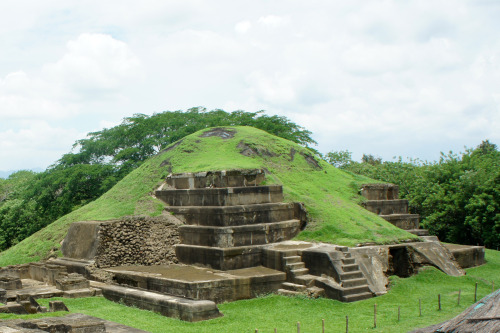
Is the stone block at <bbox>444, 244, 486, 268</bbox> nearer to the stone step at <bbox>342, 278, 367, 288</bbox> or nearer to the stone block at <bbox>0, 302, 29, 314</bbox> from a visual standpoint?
the stone step at <bbox>342, 278, 367, 288</bbox>

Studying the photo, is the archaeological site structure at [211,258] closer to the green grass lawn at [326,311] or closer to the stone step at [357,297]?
the stone step at [357,297]

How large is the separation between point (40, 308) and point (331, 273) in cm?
614

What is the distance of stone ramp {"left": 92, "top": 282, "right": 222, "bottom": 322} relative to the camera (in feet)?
31.2

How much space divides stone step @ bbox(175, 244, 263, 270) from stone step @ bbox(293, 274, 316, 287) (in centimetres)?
154

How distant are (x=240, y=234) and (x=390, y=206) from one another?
6.10 m

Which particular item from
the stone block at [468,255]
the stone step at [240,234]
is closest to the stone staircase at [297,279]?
the stone step at [240,234]

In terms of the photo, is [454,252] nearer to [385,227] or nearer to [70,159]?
[385,227]

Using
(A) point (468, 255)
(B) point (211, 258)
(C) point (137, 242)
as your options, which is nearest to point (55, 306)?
(B) point (211, 258)

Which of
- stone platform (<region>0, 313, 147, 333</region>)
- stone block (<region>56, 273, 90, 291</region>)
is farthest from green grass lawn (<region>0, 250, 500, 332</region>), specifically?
stone platform (<region>0, 313, 147, 333</region>)

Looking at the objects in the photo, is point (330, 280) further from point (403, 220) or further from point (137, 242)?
point (403, 220)

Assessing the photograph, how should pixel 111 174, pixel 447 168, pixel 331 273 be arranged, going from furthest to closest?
pixel 111 174
pixel 447 168
pixel 331 273

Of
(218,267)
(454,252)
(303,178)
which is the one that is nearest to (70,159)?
(303,178)

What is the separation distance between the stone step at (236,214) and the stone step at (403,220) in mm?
3458

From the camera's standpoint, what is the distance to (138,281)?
39.8ft
